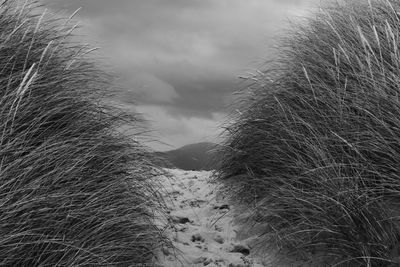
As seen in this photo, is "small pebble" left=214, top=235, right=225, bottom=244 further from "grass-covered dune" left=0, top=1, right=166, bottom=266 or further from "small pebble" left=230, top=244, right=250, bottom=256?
"grass-covered dune" left=0, top=1, right=166, bottom=266

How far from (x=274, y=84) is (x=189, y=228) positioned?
171cm

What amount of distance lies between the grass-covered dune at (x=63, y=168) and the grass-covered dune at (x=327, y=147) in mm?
1052

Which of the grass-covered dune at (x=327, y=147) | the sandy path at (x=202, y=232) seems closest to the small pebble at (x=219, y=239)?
the sandy path at (x=202, y=232)

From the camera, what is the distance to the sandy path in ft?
13.1

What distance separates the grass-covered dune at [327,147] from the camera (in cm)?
331

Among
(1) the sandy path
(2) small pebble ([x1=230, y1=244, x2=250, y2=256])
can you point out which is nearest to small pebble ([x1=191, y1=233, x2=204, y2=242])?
(1) the sandy path

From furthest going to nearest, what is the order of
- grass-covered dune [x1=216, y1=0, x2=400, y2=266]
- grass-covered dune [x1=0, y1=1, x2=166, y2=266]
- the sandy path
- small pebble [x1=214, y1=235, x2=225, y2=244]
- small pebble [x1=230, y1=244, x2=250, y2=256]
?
small pebble [x1=214, y1=235, x2=225, y2=244]
small pebble [x1=230, y1=244, x2=250, y2=256]
the sandy path
grass-covered dune [x1=216, y1=0, x2=400, y2=266]
grass-covered dune [x1=0, y1=1, x2=166, y2=266]

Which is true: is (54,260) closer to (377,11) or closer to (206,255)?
(206,255)

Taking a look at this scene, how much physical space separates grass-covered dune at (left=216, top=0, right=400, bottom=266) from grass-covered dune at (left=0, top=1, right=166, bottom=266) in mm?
1052

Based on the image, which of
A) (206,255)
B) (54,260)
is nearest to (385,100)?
(206,255)

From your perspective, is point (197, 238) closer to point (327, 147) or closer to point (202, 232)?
point (202, 232)

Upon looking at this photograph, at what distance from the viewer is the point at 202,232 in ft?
14.8

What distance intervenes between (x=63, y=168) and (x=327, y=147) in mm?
2003

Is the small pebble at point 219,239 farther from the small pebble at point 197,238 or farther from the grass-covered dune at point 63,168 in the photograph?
the grass-covered dune at point 63,168
